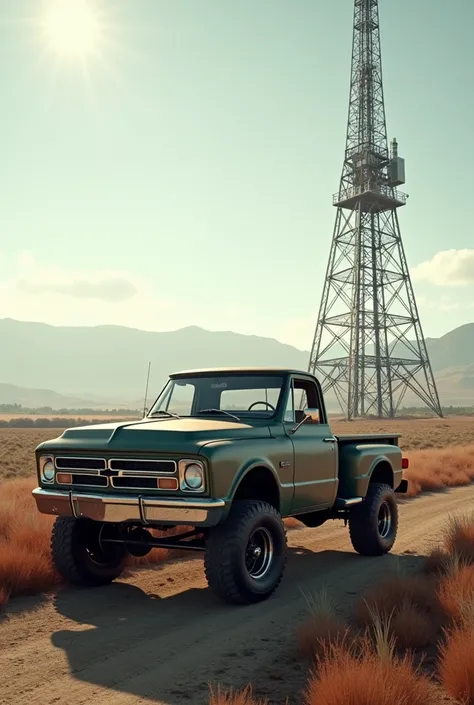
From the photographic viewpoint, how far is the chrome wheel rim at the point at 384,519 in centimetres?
961

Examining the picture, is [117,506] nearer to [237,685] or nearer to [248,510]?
[248,510]

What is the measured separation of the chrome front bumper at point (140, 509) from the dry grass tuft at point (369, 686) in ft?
6.47

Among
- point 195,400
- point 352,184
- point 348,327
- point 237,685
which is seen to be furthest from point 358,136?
point 237,685

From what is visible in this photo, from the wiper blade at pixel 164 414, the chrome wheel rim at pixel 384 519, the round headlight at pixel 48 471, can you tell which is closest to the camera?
the round headlight at pixel 48 471

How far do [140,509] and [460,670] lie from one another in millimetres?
3011

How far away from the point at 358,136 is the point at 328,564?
198 ft

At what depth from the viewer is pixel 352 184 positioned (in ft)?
207

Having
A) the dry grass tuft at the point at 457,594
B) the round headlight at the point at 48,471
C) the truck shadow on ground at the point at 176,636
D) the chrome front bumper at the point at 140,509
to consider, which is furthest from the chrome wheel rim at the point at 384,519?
the round headlight at the point at 48,471

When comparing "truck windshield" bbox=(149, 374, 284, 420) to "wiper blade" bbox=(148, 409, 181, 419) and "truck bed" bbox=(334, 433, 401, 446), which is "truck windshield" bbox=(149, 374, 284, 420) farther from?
"truck bed" bbox=(334, 433, 401, 446)

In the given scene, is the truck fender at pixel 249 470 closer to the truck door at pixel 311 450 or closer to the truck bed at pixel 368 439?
the truck door at pixel 311 450

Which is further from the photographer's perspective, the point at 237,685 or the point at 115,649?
the point at 115,649

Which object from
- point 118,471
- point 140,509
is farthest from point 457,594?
point 118,471

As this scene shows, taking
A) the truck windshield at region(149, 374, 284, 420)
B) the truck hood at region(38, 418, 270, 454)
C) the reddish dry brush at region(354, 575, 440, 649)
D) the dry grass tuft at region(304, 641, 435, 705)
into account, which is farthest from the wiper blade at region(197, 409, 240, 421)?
the dry grass tuft at region(304, 641, 435, 705)

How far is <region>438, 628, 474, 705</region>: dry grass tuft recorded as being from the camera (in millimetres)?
4238
